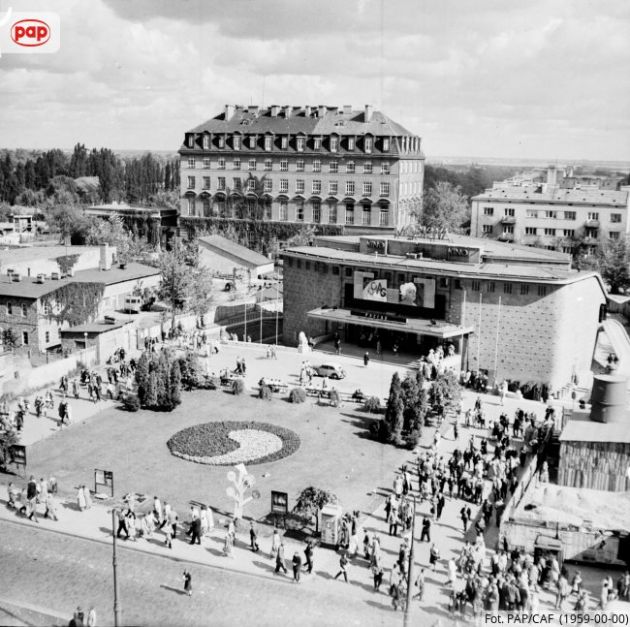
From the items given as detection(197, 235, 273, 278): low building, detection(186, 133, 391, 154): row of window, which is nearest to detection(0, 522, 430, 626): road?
detection(197, 235, 273, 278): low building

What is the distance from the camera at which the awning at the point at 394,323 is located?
5204 centimetres

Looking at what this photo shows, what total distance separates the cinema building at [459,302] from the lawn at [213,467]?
38.7ft

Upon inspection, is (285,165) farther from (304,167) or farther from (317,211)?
(317,211)

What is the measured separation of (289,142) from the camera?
96812 millimetres

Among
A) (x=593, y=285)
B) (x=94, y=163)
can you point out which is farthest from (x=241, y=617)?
(x=94, y=163)

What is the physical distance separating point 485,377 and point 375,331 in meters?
9.98

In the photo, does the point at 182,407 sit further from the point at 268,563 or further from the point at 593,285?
the point at 593,285

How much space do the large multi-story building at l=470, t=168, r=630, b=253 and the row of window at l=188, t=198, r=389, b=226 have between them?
16.2 metres

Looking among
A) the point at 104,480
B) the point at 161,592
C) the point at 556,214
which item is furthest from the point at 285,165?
the point at 161,592

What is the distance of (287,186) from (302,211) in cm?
339

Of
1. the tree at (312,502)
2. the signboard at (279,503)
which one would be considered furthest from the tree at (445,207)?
Result: the signboard at (279,503)

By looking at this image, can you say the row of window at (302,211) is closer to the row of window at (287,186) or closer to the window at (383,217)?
the window at (383,217)

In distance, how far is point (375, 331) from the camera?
5672 centimetres

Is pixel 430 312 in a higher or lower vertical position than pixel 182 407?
higher
